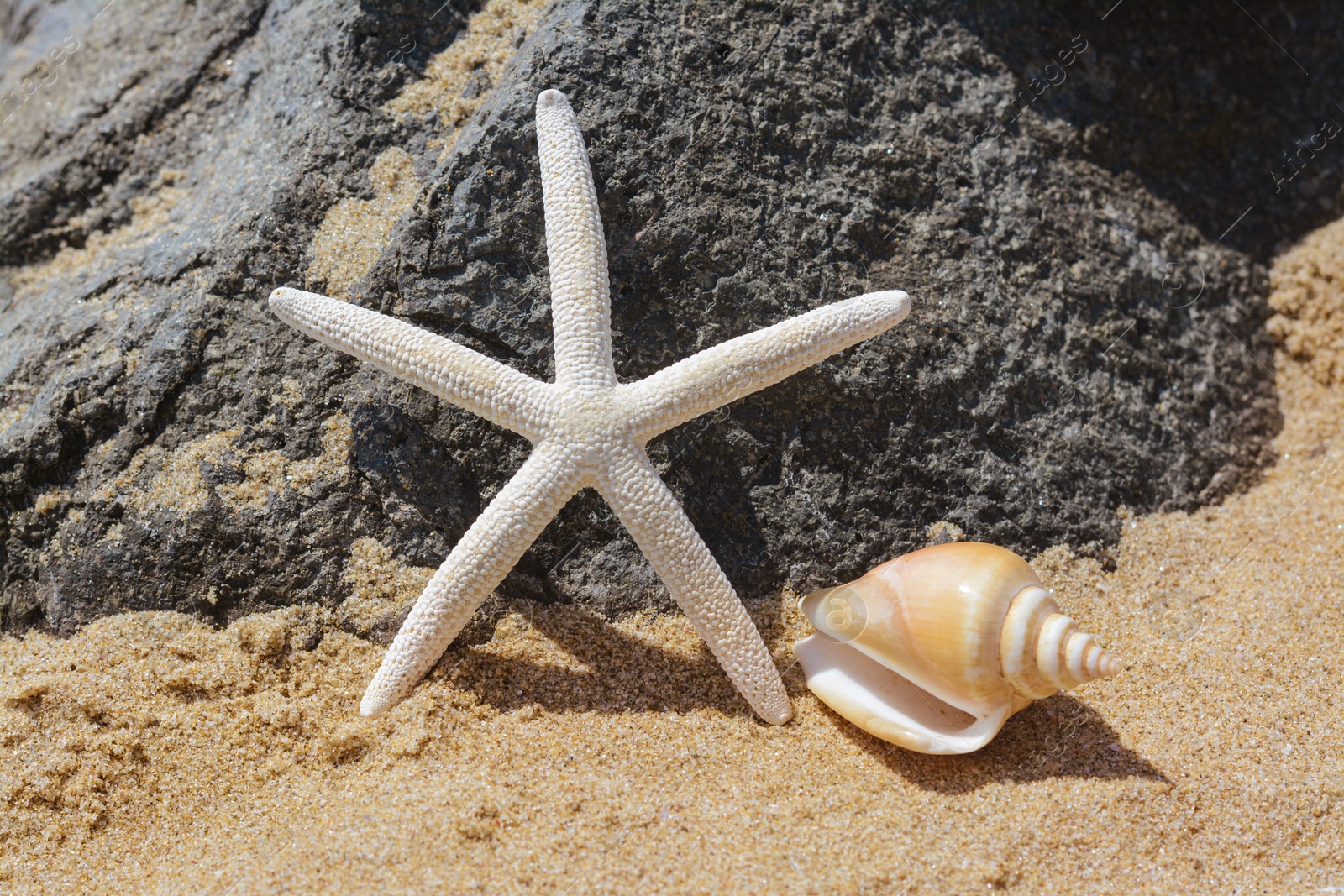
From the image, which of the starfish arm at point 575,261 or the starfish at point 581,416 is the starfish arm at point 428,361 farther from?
A: the starfish arm at point 575,261

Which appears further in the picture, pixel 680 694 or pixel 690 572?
pixel 680 694

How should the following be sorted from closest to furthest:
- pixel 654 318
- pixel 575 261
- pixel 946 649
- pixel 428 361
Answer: pixel 946 649 → pixel 428 361 → pixel 575 261 → pixel 654 318

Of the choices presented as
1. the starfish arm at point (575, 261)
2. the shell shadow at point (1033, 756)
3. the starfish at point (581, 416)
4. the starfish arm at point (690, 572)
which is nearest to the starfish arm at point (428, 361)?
the starfish at point (581, 416)

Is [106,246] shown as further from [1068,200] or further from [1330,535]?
[1330,535]

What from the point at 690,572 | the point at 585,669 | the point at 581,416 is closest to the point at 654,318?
the point at 581,416

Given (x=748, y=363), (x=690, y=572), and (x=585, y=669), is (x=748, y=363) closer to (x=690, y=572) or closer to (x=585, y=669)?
(x=690, y=572)

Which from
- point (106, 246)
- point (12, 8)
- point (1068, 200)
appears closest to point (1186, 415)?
point (1068, 200)

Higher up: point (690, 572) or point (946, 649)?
point (946, 649)
